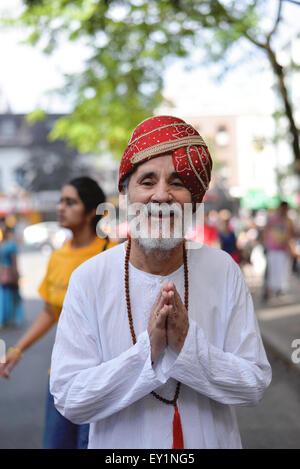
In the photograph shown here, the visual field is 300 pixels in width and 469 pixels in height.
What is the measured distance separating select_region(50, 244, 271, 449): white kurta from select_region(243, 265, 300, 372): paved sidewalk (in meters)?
4.99

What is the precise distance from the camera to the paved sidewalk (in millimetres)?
7275

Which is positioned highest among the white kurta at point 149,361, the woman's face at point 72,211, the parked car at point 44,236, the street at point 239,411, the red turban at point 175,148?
the red turban at point 175,148

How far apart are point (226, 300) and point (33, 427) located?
378 centimetres

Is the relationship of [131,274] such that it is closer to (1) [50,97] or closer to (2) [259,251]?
(1) [50,97]

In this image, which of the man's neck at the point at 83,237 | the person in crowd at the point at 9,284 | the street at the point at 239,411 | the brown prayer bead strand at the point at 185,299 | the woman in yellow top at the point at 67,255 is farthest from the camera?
the person in crowd at the point at 9,284

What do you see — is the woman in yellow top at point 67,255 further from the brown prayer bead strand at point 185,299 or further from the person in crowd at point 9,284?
the person in crowd at point 9,284

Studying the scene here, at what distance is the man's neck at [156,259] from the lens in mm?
2000

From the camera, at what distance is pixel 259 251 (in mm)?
27031

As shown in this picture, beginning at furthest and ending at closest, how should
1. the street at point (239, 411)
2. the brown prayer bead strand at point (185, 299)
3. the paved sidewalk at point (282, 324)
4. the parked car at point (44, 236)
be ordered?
the parked car at point (44, 236), the paved sidewalk at point (282, 324), the street at point (239, 411), the brown prayer bead strand at point (185, 299)

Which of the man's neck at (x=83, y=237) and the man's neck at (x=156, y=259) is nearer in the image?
the man's neck at (x=156, y=259)

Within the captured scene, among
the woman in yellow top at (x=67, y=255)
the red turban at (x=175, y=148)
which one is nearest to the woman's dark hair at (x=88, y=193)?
→ the woman in yellow top at (x=67, y=255)

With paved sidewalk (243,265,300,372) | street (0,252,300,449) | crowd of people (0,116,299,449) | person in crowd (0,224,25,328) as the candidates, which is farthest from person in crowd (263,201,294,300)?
crowd of people (0,116,299,449)

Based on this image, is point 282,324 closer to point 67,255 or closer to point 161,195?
point 67,255

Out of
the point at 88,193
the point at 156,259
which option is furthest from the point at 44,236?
the point at 156,259
